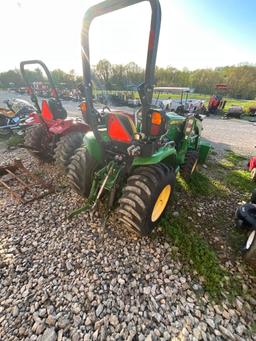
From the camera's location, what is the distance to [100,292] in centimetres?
177

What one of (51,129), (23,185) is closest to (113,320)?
(23,185)

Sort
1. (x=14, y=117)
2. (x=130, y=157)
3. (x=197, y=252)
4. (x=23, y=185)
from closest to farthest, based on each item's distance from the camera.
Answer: (x=197, y=252), (x=130, y=157), (x=23, y=185), (x=14, y=117)

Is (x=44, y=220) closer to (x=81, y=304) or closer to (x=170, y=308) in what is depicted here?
(x=81, y=304)

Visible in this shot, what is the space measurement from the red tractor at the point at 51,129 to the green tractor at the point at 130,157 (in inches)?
34.2

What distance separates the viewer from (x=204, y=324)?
160cm

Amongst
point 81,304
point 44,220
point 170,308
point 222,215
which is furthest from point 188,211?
point 44,220

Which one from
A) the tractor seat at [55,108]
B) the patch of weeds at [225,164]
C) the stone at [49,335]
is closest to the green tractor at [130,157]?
the stone at [49,335]

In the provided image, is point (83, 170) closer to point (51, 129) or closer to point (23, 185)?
point (23, 185)

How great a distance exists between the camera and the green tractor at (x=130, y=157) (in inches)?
Result: 63.0

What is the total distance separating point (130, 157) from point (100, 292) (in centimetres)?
149

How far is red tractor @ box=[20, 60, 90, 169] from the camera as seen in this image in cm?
345

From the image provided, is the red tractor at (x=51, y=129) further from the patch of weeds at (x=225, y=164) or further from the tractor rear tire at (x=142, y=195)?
the patch of weeds at (x=225, y=164)

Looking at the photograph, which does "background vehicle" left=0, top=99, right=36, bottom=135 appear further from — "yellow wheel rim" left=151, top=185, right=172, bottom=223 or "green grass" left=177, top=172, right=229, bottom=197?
"yellow wheel rim" left=151, top=185, right=172, bottom=223

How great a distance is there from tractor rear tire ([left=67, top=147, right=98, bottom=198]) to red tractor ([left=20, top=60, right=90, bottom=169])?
761mm
